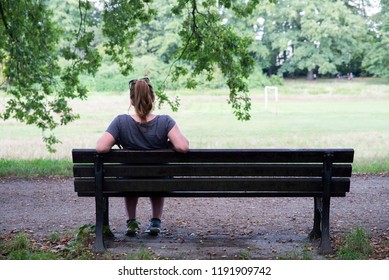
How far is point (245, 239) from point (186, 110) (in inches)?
1343

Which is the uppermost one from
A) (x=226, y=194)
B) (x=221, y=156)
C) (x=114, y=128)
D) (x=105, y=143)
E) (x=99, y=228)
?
(x=114, y=128)

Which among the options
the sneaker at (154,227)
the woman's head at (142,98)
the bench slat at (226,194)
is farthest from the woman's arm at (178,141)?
the sneaker at (154,227)

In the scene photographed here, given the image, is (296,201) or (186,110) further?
(186,110)

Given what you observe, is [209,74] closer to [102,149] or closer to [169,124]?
[169,124]

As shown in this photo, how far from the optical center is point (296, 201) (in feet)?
27.4

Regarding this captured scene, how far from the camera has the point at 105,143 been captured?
5023 millimetres

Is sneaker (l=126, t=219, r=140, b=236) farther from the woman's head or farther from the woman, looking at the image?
the woman's head

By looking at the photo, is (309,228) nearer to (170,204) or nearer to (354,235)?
(354,235)

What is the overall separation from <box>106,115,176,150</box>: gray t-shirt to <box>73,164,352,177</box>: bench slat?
0.27 meters

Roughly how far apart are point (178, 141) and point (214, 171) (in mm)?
389

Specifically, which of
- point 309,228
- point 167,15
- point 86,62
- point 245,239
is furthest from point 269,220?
point 167,15

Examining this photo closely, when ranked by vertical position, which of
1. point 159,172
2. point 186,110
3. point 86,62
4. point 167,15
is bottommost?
point 186,110

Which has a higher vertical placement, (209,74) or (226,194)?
(209,74)

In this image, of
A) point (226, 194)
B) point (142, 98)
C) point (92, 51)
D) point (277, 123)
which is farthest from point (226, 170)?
point (277, 123)
